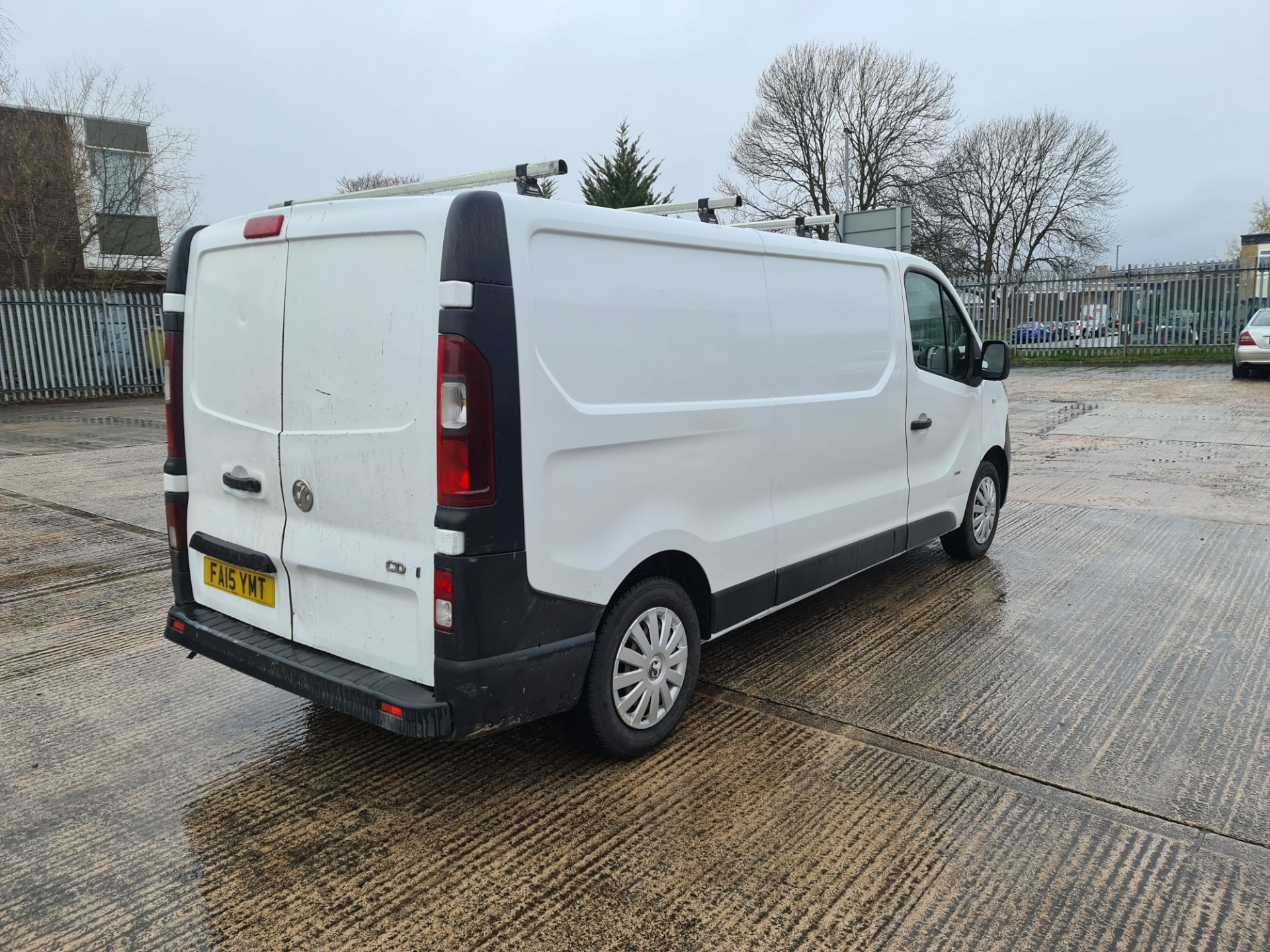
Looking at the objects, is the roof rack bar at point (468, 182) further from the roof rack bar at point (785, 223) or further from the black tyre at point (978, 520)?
the black tyre at point (978, 520)

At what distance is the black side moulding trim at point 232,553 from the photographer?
3.27m

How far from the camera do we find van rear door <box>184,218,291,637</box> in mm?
3209

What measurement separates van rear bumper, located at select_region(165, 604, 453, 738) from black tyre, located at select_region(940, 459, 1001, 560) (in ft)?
12.8

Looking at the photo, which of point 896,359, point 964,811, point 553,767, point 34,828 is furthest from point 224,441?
point 896,359

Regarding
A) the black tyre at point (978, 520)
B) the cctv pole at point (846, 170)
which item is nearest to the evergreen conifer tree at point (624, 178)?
the cctv pole at point (846, 170)

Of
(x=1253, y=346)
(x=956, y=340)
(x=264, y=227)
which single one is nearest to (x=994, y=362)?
(x=956, y=340)

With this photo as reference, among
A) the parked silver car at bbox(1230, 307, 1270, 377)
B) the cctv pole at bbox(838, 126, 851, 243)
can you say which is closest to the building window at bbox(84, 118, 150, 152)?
the cctv pole at bbox(838, 126, 851, 243)

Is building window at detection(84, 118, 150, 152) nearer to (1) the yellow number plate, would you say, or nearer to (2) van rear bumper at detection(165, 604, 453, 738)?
(1) the yellow number plate

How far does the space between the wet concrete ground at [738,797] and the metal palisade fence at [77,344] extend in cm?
1647

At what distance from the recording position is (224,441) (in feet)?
11.2

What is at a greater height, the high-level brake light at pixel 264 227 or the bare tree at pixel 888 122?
the bare tree at pixel 888 122

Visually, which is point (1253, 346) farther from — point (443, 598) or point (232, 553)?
point (232, 553)

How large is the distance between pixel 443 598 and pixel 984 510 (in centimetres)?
430

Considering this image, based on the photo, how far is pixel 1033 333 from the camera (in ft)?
A: 85.6
